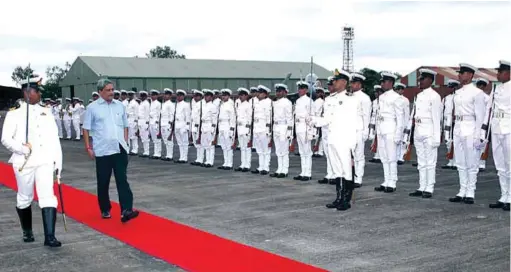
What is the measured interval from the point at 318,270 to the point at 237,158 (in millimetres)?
12226

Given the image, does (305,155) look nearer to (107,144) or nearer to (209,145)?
(209,145)

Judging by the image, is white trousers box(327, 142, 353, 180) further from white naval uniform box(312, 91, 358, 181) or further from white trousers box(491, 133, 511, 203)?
white trousers box(491, 133, 511, 203)

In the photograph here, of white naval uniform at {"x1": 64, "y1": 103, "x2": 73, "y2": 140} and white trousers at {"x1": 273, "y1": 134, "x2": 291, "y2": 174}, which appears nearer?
white trousers at {"x1": 273, "y1": 134, "x2": 291, "y2": 174}

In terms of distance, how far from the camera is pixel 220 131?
14859mm

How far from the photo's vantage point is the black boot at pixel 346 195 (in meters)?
8.60

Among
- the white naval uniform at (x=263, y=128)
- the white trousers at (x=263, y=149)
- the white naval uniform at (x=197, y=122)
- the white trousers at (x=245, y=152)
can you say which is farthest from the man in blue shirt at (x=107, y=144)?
the white naval uniform at (x=197, y=122)

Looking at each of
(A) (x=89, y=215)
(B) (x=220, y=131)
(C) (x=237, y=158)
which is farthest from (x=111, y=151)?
(C) (x=237, y=158)

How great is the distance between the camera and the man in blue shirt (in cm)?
810

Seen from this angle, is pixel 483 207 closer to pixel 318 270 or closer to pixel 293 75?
pixel 318 270

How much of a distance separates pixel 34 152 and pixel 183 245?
6.73 feet

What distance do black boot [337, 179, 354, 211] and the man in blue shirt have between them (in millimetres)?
3036

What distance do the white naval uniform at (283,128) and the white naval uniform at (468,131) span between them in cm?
408

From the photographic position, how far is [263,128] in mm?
13156

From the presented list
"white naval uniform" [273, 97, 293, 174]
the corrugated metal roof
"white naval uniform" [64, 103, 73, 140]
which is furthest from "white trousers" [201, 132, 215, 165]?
the corrugated metal roof
